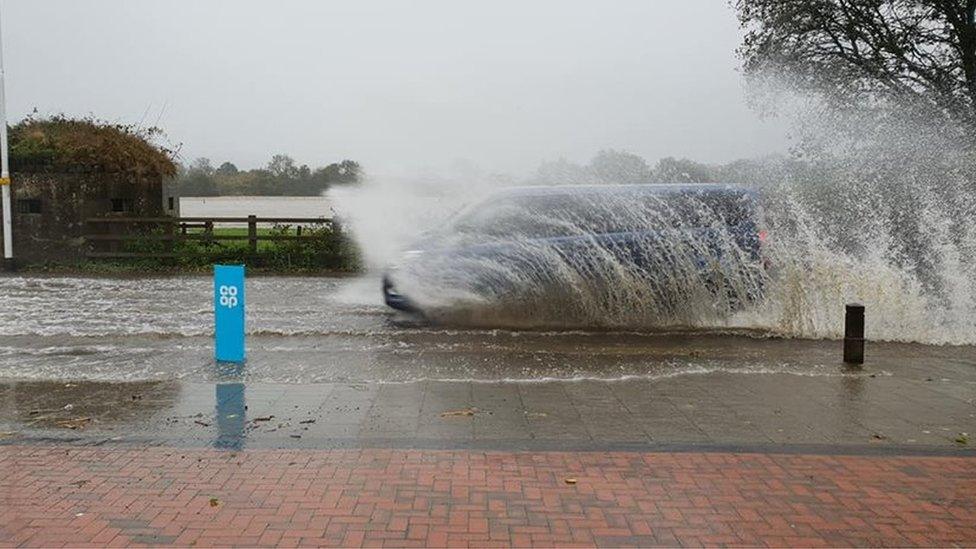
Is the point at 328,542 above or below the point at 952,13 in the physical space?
below

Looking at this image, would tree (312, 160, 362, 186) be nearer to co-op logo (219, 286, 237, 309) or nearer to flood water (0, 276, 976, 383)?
flood water (0, 276, 976, 383)

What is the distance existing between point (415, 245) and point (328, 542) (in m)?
7.16

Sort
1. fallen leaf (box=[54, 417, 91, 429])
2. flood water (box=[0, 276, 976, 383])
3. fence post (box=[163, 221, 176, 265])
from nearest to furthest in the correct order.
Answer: fallen leaf (box=[54, 417, 91, 429]) < flood water (box=[0, 276, 976, 383]) < fence post (box=[163, 221, 176, 265])

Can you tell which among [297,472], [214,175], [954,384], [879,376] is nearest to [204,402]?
[297,472]

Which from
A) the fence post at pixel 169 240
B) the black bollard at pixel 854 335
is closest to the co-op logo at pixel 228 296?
the black bollard at pixel 854 335

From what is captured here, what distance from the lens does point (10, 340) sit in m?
9.41

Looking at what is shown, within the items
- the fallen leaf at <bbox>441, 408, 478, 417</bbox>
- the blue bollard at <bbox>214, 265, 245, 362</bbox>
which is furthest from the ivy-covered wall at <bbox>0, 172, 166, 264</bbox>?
the fallen leaf at <bbox>441, 408, 478, 417</bbox>

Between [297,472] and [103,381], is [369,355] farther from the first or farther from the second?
[297,472]

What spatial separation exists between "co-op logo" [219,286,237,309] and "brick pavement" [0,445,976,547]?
9.00 ft

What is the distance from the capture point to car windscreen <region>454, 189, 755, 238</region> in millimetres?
10492

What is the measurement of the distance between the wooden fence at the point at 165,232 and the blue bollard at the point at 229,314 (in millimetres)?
11285

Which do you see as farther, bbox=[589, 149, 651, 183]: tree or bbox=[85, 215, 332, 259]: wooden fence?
bbox=[85, 215, 332, 259]: wooden fence

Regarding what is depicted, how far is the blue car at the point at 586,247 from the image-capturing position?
10.3 metres

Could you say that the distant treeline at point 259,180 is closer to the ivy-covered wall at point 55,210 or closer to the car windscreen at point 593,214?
the ivy-covered wall at point 55,210
